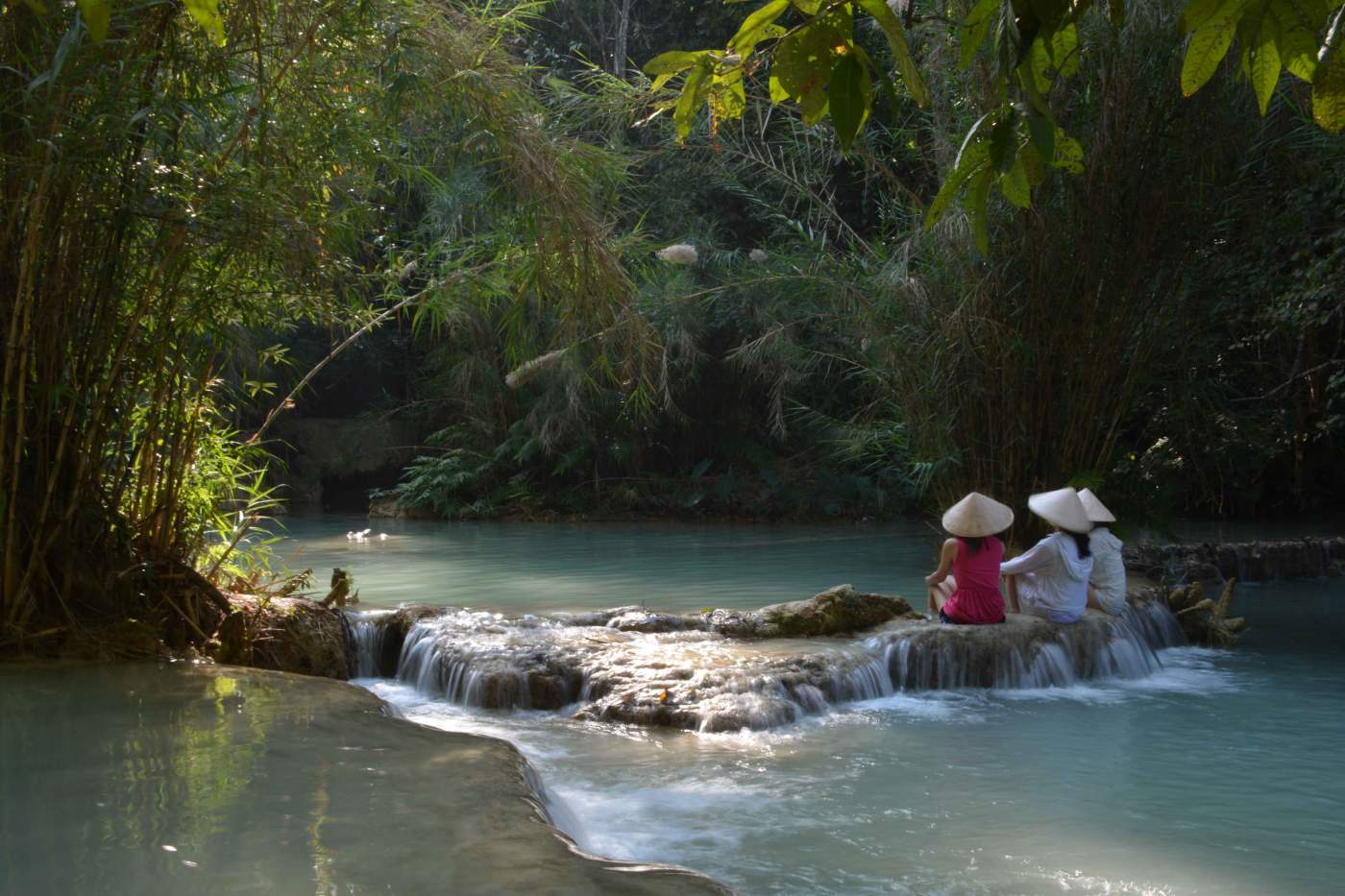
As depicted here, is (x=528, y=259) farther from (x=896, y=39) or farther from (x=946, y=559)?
(x=896, y=39)

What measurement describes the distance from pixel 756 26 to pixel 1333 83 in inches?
31.8

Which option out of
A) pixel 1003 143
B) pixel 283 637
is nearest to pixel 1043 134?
pixel 1003 143

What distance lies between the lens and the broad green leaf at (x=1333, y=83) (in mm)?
1675

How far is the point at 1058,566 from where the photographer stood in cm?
729

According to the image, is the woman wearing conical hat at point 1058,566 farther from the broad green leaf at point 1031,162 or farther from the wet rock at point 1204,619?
the broad green leaf at point 1031,162

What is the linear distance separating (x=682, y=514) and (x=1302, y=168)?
11.0 meters

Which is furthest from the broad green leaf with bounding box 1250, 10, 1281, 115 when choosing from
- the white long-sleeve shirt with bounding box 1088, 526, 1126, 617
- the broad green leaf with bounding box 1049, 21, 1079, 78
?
the white long-sleeve shirt with bounding box 1088, 526, 1126, 617

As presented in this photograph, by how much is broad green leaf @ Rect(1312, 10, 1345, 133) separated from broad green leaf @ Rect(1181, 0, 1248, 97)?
21 cm

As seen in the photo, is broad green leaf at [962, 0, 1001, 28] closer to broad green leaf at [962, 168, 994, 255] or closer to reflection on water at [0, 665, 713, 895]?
broad green leaf at [962, 168, 994, 255]

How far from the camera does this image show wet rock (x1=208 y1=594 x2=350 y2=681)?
19.1ft

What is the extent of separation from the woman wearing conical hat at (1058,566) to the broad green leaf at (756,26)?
582cm

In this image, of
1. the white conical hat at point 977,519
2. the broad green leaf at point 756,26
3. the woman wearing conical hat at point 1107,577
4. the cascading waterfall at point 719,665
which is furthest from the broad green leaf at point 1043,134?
the woman wearing conical hat at point 1107,577

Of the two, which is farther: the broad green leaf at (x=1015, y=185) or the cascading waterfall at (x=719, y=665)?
the cascading waterfall at (x=719, y=665)

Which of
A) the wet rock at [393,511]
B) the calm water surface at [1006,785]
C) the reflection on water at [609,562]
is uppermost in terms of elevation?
the wet rock at [393,511]
